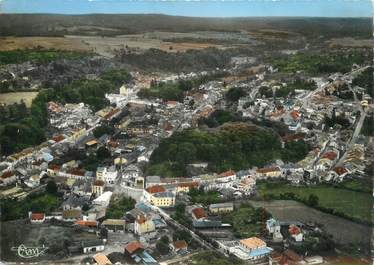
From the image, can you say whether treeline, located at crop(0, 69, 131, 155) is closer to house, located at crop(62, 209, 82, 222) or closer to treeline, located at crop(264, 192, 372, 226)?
house, located at crop(62, 209, 82, 222)

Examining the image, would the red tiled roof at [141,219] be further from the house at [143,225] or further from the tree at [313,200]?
the tree at [313,200]

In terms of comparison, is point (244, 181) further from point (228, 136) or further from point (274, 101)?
point (274, 101)

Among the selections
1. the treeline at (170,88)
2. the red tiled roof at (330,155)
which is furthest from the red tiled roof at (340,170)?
the treeline at (170,88)

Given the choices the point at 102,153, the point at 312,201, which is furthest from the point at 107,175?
the point at 312,201

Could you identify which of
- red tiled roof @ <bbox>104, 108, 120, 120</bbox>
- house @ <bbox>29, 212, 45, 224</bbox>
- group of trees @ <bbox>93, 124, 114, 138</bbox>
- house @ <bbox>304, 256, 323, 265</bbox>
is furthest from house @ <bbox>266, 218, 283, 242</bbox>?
house @ <bbox>29, 212, 45, 224</bbox>

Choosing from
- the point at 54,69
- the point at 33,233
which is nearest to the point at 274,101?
the point at 54,69

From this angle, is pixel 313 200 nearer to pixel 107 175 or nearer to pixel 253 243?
pixel 253 243
